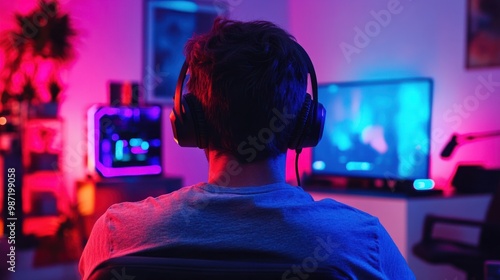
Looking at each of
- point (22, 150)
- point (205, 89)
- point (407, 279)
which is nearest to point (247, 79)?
point (205, 89)

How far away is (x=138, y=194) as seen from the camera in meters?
4.49

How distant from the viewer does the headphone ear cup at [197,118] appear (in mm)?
1039

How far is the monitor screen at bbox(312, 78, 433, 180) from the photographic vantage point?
393 centimetres

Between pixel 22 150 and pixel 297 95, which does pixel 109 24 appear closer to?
pixel 22 150

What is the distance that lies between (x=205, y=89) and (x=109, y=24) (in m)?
4.16

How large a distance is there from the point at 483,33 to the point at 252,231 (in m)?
3.54

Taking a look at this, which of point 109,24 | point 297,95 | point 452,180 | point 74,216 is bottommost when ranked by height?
point 74,216

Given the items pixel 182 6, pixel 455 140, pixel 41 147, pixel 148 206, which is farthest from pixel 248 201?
pixel 182 6

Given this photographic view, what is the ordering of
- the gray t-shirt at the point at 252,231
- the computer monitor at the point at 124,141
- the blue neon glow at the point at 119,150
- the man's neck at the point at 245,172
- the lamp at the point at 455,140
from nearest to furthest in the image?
1. the gray t-shirt at the point at 252,231
2. the man's neck at the point at 245,172
3. the lamp at the point at 455,140
4. the computer monitor at the point at 124,141
5. the blue neon glow at the point at 119,150

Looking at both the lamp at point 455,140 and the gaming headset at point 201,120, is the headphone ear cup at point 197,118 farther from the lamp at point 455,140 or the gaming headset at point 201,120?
the lamp at point 455,140

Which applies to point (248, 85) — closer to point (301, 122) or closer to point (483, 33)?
point (301, 122)

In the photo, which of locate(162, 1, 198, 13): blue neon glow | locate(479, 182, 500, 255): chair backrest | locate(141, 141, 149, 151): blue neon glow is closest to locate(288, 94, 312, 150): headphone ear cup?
locate(479, 182, 500, 255): chair backrest

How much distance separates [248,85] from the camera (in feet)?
3.17

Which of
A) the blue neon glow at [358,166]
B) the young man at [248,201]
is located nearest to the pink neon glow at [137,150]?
the blue neon glow at [358,166]
